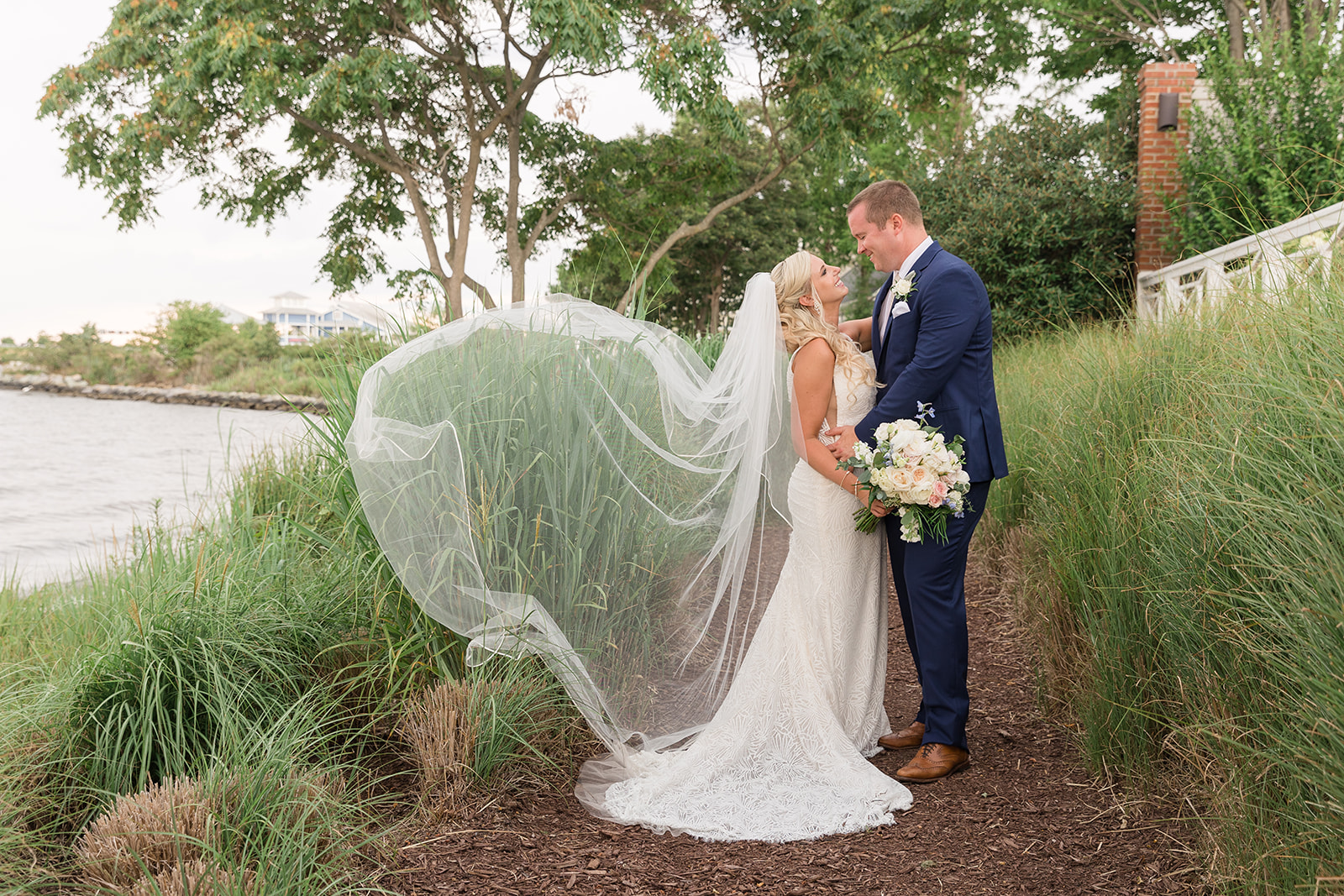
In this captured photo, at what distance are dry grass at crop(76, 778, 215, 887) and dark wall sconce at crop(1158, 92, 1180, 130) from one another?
13.5 metres

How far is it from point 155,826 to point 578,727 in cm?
158

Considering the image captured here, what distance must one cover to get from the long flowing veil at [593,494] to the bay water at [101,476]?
1.40 meters

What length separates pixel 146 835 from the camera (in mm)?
2672

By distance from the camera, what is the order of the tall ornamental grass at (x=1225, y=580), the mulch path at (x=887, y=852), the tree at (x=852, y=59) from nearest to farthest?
the tall ornamental grass at (x=1225, y=580) → the mulch path at (x=887, y=852) → the tree at (x=852, y=59)

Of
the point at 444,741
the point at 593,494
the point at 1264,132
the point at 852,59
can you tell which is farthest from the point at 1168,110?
the point at 444,741

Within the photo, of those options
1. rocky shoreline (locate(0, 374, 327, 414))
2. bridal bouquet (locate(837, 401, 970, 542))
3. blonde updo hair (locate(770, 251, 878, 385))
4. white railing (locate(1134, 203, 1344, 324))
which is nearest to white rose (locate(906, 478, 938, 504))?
bridal bouquet (locate(837, 401, 970, 542))

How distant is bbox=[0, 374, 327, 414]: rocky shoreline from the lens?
143 ft

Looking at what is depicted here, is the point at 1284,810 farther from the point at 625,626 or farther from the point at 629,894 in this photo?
the point at 625,626

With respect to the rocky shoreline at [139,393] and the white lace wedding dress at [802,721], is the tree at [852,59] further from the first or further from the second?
the rocky shoreline at [139,393]

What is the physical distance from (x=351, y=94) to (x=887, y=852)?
15467 millimetres

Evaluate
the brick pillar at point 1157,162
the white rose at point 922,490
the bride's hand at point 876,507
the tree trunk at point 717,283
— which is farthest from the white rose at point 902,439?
the tree trunk at point 717,283

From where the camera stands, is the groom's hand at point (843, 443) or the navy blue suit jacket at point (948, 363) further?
the groom's hand at point (843, 443)

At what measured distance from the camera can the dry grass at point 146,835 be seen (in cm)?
261

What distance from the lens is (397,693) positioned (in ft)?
12.3
